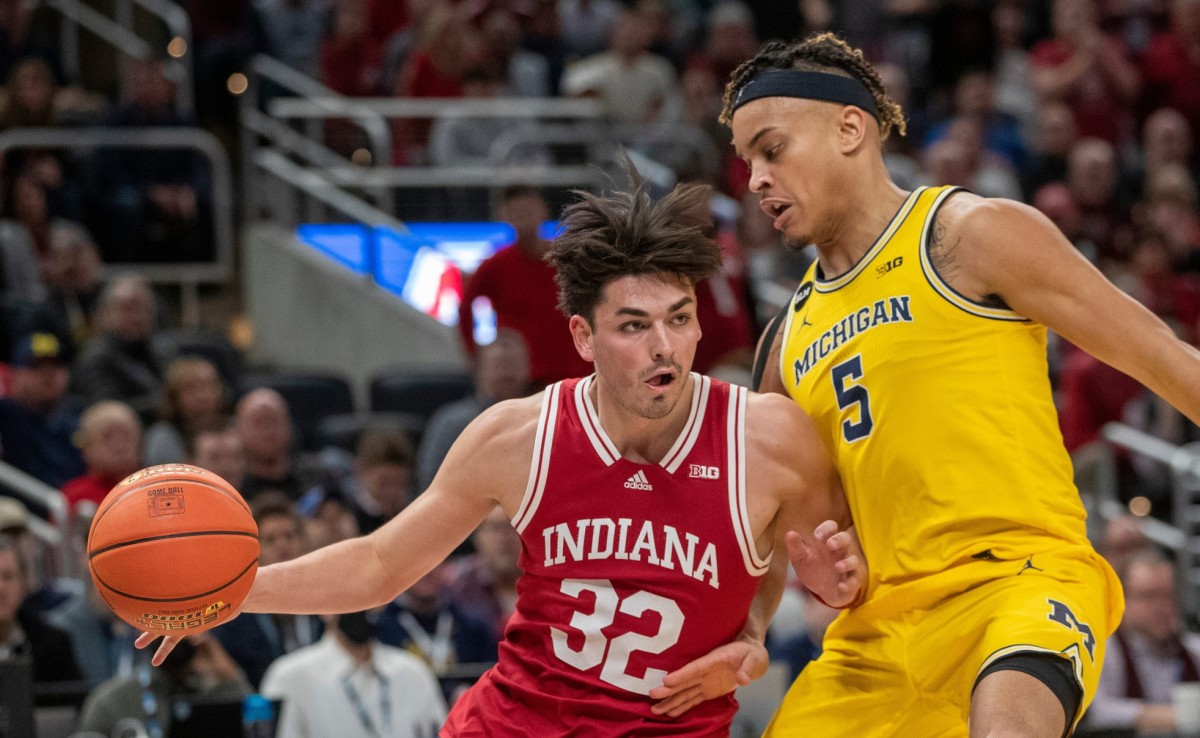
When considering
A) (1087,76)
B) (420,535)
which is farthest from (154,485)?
(1087,76)

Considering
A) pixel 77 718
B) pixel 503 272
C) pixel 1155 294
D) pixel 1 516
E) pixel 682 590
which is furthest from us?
pixel 1155 294

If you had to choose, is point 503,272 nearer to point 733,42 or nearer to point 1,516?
point 1,516

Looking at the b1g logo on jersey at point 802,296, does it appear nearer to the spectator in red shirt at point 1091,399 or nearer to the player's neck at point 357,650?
the player's neck at point 357,650

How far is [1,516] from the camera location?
25.4 ft

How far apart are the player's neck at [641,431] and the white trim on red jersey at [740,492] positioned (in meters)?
0.13

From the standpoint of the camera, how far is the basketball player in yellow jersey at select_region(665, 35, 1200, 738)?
4055 mm

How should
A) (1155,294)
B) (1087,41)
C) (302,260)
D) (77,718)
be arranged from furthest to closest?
(1087,41) → (302,260) → (1155,294) → (77,718)

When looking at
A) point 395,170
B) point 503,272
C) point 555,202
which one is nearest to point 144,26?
point 395,170

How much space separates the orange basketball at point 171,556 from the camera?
401 centimetres

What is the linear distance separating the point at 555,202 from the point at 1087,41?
4.45 m

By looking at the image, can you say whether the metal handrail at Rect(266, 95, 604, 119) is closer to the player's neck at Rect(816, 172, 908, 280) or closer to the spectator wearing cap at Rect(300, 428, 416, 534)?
the spectator wearing cap at Rect(300, 428, 416, 534)

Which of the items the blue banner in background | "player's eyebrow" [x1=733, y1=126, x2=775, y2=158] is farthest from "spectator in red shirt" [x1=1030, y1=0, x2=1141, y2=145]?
"player's eyebrow" [x1=733, y1=126, x2=775, y2=158]

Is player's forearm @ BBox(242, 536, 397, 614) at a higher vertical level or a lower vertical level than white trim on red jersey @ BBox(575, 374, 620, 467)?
lower

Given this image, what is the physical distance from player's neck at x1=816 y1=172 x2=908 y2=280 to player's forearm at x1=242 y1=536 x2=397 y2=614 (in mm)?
1511
